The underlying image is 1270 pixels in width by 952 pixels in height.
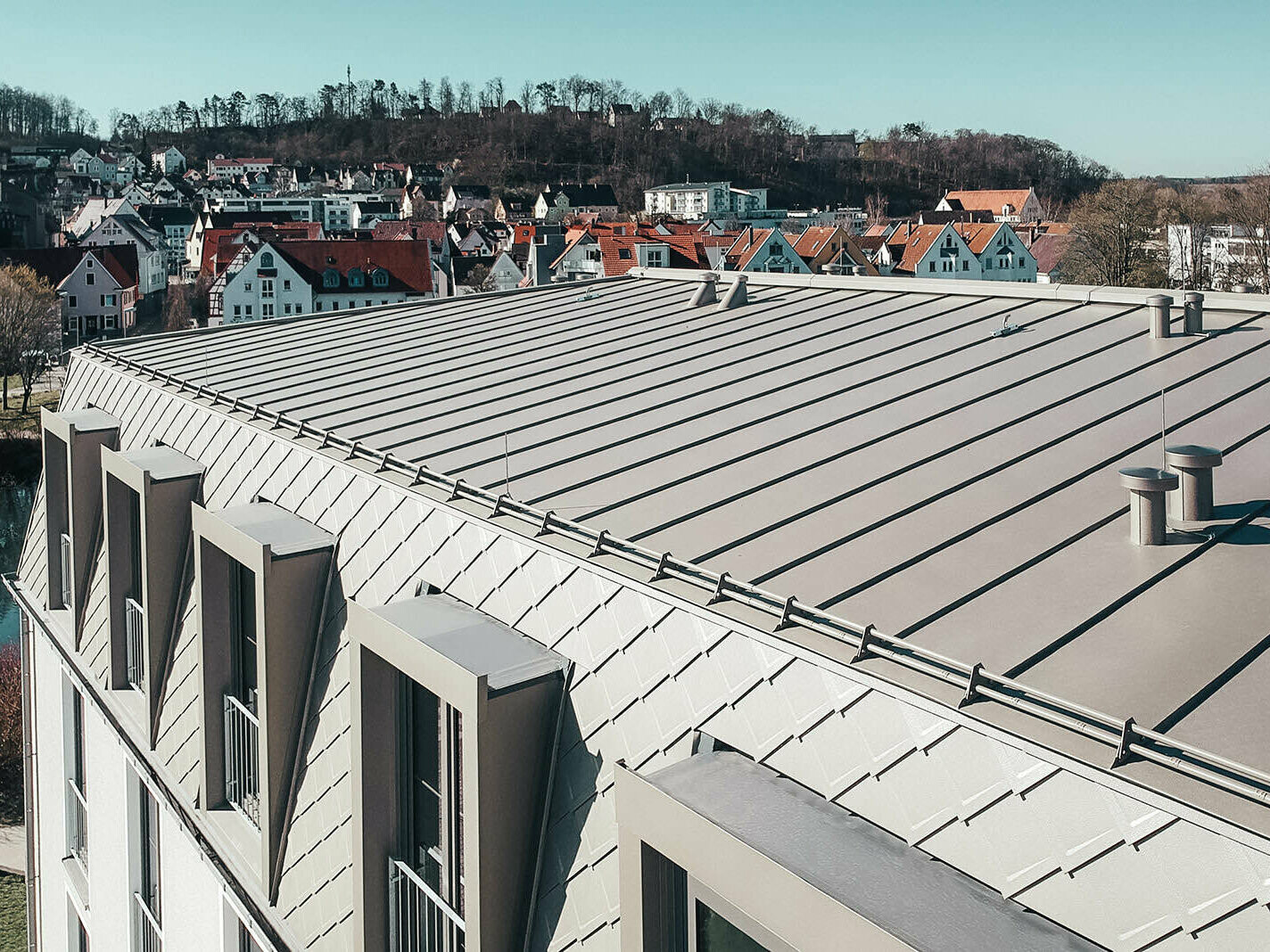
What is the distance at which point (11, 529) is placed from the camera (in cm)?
4022

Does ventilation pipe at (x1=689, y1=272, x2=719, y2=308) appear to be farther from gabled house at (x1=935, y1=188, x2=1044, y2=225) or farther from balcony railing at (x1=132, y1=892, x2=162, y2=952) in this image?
gabled house at (x1=935, y1=188, x2=1044, y2=225)

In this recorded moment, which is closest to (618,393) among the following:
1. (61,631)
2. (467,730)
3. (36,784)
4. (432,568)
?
(432,568)

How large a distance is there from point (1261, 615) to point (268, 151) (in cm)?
18771

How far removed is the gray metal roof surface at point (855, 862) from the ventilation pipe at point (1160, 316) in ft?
17.5

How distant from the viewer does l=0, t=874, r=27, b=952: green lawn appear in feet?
64.3

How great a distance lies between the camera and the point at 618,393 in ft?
27.5

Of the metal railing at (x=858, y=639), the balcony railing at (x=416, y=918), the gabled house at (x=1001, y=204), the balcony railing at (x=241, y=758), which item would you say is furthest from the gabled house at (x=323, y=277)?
the gabled house at (x=1001, y=204)

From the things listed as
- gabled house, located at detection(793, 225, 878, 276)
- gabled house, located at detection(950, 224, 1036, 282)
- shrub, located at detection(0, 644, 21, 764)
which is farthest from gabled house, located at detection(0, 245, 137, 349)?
gabled house, located at detection(950, 224, 1036, 282)

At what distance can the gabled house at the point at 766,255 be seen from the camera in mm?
63094

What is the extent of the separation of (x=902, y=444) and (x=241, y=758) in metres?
4.72

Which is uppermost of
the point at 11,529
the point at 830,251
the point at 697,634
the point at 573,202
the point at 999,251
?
the point at 573,202

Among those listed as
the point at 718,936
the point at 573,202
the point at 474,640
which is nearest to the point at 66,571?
the point at 474,640

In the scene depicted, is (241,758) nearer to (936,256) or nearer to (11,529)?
(11,529)

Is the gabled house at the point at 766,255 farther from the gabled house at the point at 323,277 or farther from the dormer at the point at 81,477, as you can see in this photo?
the dormer at the point at 81,477
